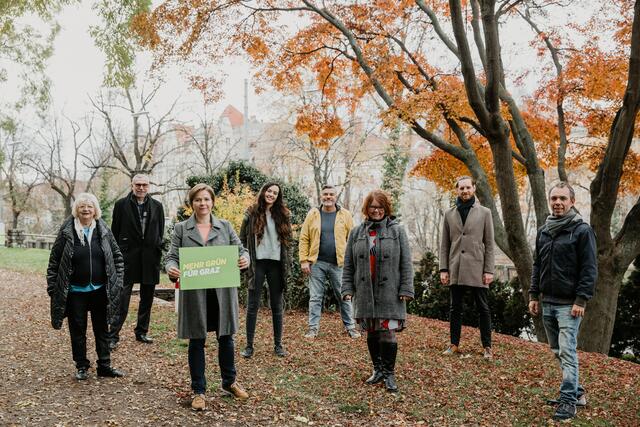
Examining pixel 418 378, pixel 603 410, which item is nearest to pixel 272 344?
pixel 418 378

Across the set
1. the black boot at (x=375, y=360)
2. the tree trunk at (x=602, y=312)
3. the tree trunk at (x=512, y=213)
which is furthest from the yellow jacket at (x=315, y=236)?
the tree trunk at (x=602, y=312)

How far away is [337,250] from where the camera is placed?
7.07m

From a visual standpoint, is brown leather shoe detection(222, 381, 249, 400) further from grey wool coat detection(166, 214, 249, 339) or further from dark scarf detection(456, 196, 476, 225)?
dark scarf detection(456, 196, 476, 225)

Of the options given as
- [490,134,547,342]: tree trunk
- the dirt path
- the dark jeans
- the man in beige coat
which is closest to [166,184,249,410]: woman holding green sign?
the dirt path

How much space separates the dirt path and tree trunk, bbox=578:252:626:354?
22.6 ft

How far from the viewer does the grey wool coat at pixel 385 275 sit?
4.89 m

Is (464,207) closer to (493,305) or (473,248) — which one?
(473,248)

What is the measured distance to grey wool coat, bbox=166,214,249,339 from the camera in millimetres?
4238

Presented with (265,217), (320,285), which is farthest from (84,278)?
(320,285)

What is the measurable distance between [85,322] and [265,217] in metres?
2.16

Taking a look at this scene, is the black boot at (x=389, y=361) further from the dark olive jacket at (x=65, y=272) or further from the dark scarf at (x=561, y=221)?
the dark olive jacket at (x=65, y=272)

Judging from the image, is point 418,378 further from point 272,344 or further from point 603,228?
point 603,228

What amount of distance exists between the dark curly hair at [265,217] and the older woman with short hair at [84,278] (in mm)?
1574

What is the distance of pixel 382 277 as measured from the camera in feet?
16.2
